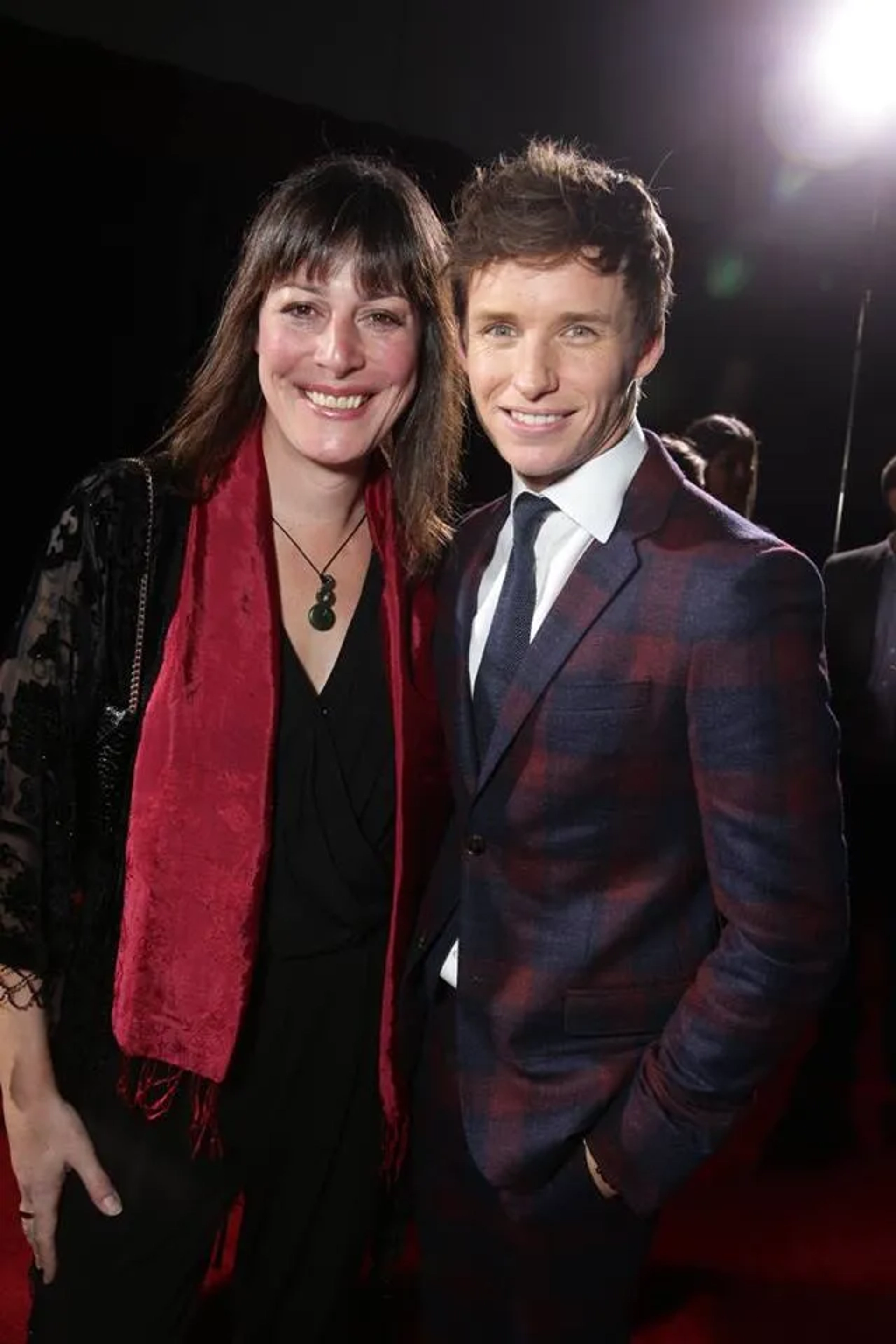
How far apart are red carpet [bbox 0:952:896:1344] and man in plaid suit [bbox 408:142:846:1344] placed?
110cm

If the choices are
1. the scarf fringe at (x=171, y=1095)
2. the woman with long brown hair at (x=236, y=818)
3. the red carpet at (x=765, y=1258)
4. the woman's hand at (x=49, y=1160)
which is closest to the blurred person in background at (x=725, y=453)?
the red carpet at (x=765, y=1258)

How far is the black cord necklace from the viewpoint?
1.57m

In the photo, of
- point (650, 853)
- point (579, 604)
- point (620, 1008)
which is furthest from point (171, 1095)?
point (579, 604)

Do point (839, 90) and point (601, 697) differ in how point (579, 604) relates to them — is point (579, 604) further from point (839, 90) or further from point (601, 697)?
point (839, 90)

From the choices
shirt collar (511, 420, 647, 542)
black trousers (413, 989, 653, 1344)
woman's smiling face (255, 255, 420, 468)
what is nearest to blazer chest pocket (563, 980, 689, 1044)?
black trousers (413, 989, 653, 1344)

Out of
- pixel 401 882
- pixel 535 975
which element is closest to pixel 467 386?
pixel 401 882

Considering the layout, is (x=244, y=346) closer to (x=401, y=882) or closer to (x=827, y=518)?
(x=401, y=882)

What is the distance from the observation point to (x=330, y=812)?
58.6 inches

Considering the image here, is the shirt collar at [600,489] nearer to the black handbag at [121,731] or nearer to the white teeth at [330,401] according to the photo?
the white teeth at [330,401]

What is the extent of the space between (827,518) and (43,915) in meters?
5.67

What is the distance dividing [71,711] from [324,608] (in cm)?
36

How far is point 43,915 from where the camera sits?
1411mm

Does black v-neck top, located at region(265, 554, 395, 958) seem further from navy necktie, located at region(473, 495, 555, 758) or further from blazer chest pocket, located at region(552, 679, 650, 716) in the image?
blazer chest pocket, located at region(552, 679, 650, 716)

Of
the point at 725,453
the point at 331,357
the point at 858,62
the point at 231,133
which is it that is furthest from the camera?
the point at 858,62
